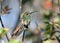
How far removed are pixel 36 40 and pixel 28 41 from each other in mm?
52

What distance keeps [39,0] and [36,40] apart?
0.26 m

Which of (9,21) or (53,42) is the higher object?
(9,21)

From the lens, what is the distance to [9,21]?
1165 mm

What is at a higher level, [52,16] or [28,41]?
[52,16]

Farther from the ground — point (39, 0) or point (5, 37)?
point (39, 0)

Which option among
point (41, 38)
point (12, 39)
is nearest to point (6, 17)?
point (12, 39)

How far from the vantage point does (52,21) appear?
1.17 meters

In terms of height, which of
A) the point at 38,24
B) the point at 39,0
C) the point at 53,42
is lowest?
the point at 53,42

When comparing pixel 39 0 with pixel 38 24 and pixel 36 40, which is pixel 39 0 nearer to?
pixel 38 24

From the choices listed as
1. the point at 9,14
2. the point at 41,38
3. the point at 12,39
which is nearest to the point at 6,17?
the point at 9,14

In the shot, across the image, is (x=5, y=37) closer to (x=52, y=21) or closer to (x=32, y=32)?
(x=32, y=32)

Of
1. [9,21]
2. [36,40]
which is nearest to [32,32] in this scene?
[36,40]

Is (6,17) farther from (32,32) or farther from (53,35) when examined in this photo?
(53,35)

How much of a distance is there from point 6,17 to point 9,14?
0.09 feet
